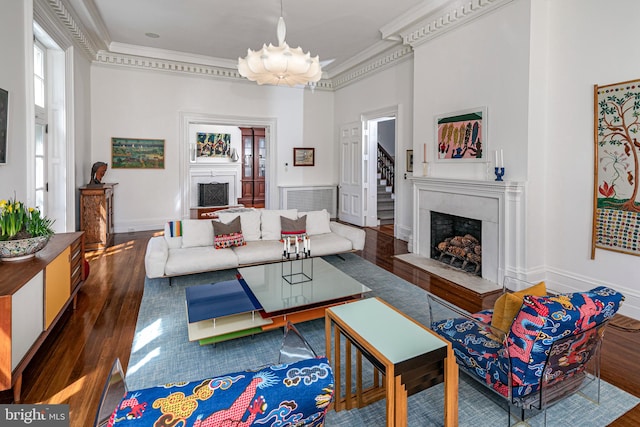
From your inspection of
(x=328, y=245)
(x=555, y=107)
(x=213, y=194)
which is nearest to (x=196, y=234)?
(x=328, y=245)

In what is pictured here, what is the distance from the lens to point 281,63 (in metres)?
3.88

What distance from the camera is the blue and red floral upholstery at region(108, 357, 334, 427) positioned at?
903mm

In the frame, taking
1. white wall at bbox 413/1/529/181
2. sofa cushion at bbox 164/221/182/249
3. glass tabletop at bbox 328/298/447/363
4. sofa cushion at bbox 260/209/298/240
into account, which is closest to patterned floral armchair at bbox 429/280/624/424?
glass tabletop at bbox 328/298/447/363

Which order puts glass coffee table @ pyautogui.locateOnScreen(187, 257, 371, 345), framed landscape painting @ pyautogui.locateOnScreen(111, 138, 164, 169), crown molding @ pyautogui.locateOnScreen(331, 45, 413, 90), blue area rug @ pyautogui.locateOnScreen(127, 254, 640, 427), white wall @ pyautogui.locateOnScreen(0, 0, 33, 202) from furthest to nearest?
framed landscape painting @ pyautogui.locateOnScreen(111, 138, 164, 169), crown molding @ pyautogui.locateOnScreen(331, 45, 413, 90), white wall @ pyautogui.locateOnScreen(0, 0, 33, 202), glass coffee table @ pyautogui.locateOnScreen(187, 257, 371, 345), blue area rug @ pyautogui.locateOnScreen(127, 254, 640, 427)

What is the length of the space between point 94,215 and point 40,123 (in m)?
1.57

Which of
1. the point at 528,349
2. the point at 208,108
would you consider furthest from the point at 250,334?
the point at 208,108

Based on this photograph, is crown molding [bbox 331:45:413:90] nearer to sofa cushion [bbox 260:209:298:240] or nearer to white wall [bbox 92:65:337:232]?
white wall [bbox 92:65:337:232]

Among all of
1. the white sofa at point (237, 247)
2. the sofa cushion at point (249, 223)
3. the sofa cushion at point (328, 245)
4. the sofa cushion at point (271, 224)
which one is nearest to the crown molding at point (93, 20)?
→ the white sofa at point (237, 247)

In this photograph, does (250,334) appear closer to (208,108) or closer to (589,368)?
(589,368)

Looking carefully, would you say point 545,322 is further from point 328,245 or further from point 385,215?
point 385,215

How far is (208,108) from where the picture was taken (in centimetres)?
769

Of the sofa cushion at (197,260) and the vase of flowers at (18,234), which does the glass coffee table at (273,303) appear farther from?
the vase of flowers at (18,234)

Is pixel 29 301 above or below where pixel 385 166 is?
below

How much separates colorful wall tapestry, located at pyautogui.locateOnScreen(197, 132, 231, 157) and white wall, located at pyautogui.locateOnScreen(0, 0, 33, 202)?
7.54 meters
